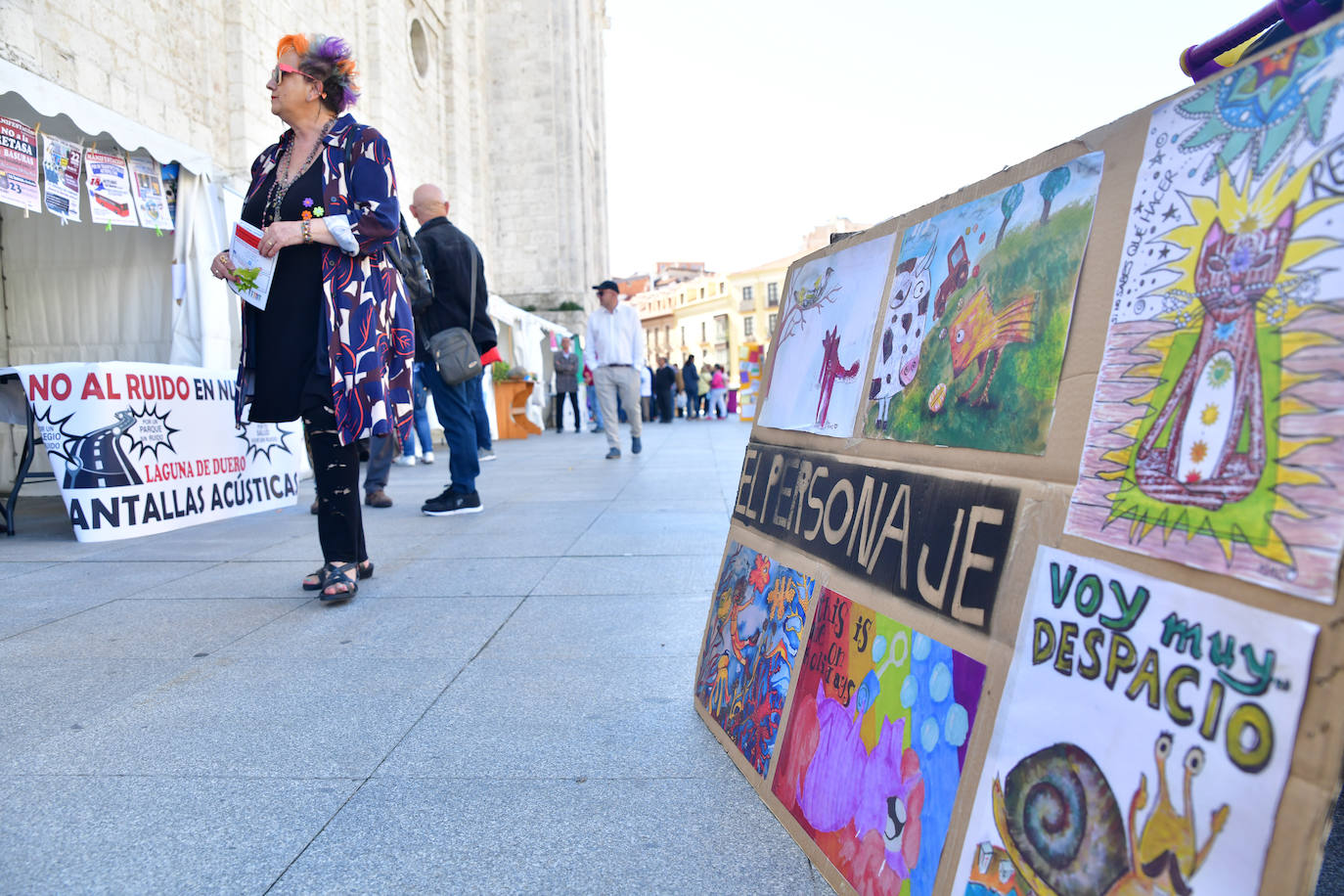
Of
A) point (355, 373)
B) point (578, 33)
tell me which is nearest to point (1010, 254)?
point (355, 373)

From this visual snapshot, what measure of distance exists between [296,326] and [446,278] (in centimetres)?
235

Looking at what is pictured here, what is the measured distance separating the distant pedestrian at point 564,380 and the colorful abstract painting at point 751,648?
1495 centimetres

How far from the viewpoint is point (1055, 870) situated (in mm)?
1046

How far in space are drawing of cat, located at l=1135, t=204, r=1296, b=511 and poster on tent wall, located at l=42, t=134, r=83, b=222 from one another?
670 cm

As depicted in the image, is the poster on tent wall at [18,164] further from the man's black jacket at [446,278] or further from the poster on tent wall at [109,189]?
the man's black jacket at [446,278]

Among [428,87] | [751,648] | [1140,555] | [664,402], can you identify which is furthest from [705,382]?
[1140,555]

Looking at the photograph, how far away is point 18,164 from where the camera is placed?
5.51 m

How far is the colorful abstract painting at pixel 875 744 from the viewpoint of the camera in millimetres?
1276

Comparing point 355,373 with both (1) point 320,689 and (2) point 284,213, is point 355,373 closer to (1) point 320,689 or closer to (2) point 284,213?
(2) point 284,213

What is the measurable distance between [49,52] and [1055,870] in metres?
8.38

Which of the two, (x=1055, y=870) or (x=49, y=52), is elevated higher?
(x=49, y=52)

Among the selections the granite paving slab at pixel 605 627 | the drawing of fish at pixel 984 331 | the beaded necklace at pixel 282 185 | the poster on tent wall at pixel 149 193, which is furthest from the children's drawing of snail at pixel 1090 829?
the poster on tent wall at pixel 149 193

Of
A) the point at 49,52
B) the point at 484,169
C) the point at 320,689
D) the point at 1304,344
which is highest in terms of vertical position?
the point at 484,169

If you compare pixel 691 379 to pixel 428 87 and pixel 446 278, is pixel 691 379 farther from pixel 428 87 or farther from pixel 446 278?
pixel 446 278
